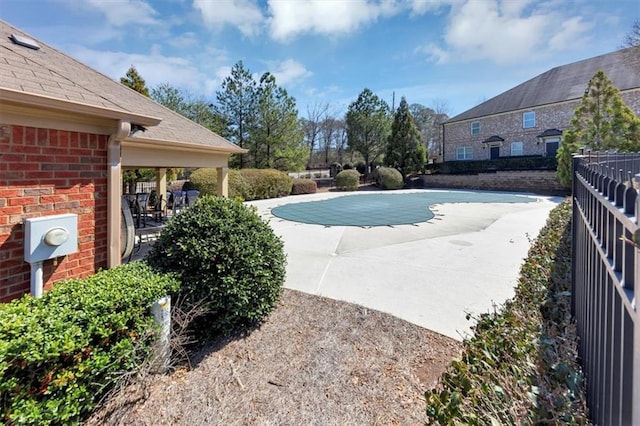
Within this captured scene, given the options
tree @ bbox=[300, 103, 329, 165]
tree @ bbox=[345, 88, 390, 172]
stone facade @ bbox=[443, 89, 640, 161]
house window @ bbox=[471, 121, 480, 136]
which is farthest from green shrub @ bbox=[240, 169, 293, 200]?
tree @ bbox=[300, 103, 329, 165]

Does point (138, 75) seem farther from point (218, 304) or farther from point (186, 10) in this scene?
point (218, 304)

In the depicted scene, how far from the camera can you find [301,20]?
424 inches

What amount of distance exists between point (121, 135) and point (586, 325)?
14.8 feet

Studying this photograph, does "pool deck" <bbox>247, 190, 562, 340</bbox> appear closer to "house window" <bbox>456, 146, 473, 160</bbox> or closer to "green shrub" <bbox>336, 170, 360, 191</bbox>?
"green shrub" <bbox>336, 170, 360, 191</bbox>

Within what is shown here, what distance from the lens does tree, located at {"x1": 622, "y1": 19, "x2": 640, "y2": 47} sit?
1788 cm

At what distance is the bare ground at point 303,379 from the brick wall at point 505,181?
77.7 ft

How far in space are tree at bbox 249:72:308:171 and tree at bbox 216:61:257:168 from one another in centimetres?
61

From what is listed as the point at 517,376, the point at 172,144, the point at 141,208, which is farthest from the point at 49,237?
the point at 141,208

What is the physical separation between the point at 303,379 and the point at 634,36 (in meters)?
26.9

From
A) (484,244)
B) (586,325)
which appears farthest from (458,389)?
(484,244)

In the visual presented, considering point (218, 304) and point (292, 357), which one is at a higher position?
point (218, 304)

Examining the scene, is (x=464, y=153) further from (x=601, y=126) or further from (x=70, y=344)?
(x=70, y=344)

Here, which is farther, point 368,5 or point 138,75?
point 138,75

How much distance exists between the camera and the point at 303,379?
9.46 ft
